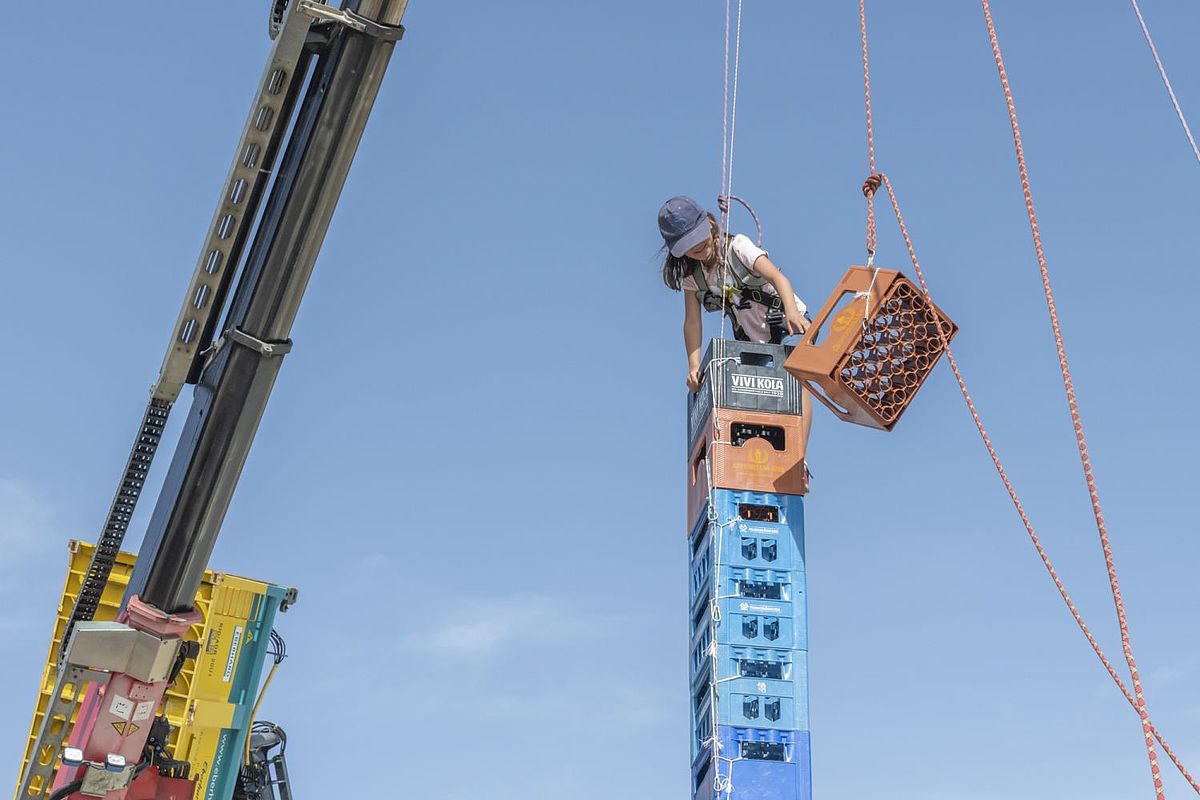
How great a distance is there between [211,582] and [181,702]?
85 centimetres

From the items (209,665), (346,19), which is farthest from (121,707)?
(346,19)

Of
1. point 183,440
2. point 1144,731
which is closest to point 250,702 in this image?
point 183,440

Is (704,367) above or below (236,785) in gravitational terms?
above

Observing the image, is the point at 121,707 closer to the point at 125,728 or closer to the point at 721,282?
the point at 125,728

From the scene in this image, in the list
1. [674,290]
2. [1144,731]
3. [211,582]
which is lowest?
[1144,731]

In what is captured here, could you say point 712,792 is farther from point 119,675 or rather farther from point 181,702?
point 181,702

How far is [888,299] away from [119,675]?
176 inches

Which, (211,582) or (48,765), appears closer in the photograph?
(48,765)

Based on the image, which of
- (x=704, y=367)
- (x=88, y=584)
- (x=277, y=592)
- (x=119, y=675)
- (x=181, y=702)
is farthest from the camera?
(x=277, y=592)

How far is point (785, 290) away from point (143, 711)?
4.22 meters

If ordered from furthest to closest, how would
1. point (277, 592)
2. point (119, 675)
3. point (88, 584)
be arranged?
point (277, 592) → point (88, 584) → point (119, 675)

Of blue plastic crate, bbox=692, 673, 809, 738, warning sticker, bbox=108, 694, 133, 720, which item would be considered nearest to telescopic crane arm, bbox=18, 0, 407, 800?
warning sticker, bbox=108, 694, 133, 720

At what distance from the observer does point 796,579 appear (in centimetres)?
861

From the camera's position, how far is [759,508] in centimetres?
886
